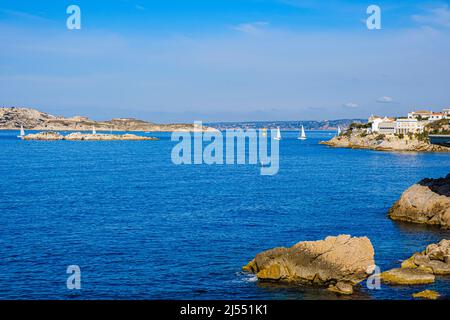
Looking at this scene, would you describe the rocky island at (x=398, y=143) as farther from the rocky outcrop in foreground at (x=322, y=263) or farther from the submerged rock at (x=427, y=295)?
the submerged rock at (x=427, y=295)

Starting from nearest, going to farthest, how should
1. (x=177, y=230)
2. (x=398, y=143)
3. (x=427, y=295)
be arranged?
1. (x=427, y=295)
2. (x=177, y=230)
3. (x=398, y=143)

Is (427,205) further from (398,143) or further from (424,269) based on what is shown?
(398,143)

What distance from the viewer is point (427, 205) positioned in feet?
161

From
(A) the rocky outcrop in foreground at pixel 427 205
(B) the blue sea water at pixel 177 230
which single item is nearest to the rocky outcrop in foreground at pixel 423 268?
(B) the blue sea water at pixel 177 230

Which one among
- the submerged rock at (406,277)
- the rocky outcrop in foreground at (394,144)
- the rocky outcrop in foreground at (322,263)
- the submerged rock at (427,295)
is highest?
the rocky outcrop in foreground at (394,144)

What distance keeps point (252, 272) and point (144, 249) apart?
8965 millimetres

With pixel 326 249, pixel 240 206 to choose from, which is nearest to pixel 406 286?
pixel 326 249

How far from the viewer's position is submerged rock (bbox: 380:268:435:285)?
30203 millimetres

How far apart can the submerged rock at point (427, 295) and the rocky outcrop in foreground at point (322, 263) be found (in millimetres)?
3212

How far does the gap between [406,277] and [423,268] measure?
2436mm

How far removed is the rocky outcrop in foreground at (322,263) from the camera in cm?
3012

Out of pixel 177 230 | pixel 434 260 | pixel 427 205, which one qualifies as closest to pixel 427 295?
pixel 434 260
